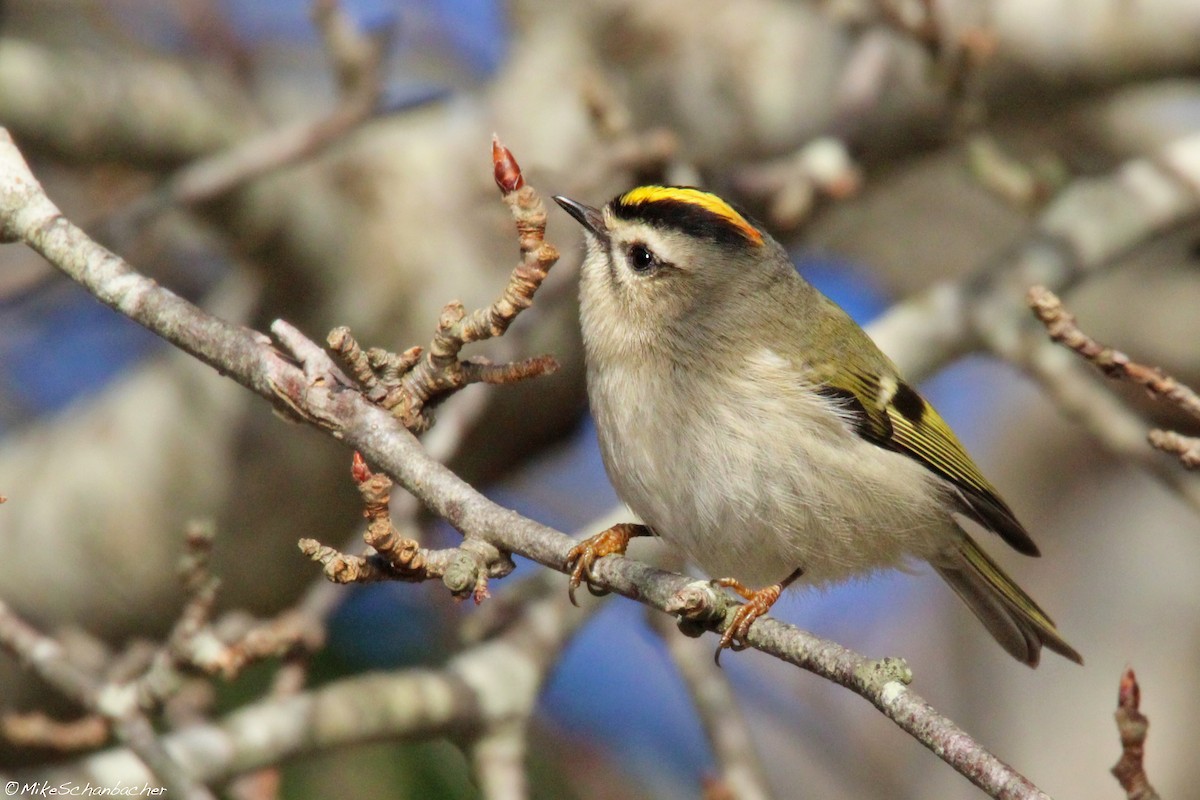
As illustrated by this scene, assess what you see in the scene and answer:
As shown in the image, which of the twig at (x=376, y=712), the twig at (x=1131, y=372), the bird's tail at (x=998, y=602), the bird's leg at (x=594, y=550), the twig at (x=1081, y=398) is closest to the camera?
the bird's leg at (x=594, y=550)

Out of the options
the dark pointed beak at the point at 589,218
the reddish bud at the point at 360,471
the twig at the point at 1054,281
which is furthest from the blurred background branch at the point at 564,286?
the reddish bud at the point at 360,471

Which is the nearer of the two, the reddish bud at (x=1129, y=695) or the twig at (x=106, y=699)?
the reddish bud at (x=1129, y=695)

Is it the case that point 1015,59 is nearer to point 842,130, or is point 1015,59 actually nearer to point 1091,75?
point 1091,75

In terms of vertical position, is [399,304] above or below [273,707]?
above

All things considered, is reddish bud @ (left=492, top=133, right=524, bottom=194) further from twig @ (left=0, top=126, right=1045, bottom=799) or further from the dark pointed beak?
the dark pointed beak

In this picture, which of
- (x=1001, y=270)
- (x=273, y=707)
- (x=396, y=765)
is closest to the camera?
(x=273, y=707)

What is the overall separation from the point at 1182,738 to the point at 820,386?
9.51 feet

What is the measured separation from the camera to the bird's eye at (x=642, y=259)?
3053 mm

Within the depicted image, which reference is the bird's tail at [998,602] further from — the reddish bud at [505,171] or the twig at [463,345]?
the reddish bud at [505,171]

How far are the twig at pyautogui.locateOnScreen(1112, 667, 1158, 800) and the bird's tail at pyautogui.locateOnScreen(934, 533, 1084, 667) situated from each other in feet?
2.86

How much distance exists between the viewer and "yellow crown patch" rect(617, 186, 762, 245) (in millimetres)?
3035

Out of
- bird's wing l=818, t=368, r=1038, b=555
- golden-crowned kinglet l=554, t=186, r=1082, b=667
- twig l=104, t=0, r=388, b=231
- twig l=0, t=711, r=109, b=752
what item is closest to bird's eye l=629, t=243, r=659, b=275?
golden-crowned kinglet l=554, t=186, r=1082, b=667

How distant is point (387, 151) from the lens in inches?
176

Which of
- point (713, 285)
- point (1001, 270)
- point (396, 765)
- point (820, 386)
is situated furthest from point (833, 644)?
point (396, 765)
